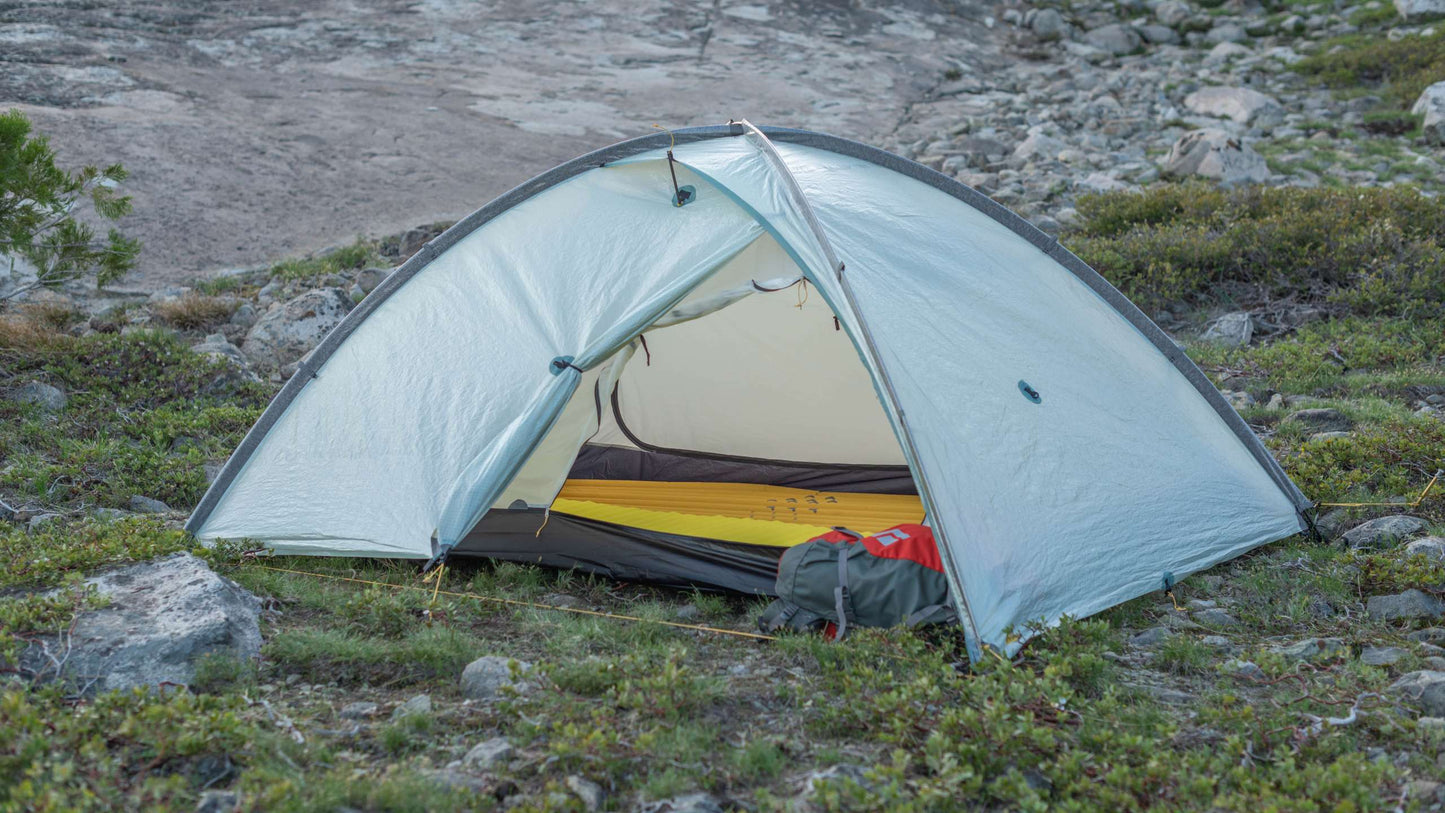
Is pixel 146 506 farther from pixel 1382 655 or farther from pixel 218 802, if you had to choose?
pixel 1382 655

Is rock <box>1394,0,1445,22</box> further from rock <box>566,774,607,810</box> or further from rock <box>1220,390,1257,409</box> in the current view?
rock <box>566,774,607,810</box>

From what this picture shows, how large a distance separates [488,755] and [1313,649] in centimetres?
276

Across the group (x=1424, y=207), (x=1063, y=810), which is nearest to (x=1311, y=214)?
(x=1424, y=207)

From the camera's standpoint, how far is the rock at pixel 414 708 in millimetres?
3176

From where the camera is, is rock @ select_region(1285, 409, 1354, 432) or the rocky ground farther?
rock @ select_region(1285, 409, 1354, 432)

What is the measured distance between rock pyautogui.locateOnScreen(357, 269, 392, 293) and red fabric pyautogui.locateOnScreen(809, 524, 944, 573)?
5.36 meters

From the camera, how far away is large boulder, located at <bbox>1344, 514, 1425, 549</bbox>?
440 centimetres

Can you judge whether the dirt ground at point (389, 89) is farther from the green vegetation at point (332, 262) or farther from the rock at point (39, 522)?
the rock at point (39, 522)

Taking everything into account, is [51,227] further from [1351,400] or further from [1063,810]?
[1351,400]

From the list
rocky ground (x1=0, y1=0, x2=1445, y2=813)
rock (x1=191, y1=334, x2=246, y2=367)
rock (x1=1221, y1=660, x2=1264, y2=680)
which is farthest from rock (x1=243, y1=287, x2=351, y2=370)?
rock (x1=1221, y1=660, x2=1264, y2=680)

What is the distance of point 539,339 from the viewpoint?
440 cm

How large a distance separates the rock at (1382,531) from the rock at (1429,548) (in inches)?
5.2

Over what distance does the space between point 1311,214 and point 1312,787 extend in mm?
6652

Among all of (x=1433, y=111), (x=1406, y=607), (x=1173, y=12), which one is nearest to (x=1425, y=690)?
(x=1406, y=607)
